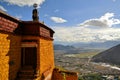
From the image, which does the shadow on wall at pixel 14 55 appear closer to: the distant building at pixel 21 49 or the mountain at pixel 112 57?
the distant building at pixel 21 49

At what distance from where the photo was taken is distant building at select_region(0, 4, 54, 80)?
9383mm

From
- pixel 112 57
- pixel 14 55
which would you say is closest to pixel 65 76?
pixel 14 55

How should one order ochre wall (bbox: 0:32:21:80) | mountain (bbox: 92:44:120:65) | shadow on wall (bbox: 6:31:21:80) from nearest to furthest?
1. ochre wall (bbox: 0:32:21:80)
2. shadow on wall (bbox: 6:31:21:80)
3. mountain (bbox: 92:44:120:65)

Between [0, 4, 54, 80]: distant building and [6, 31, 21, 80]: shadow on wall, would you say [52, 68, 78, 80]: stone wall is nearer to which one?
[0, 4, 54, 80]: distant building

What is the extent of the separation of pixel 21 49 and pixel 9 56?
1635 mm

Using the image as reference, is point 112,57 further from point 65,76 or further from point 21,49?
point 21,49

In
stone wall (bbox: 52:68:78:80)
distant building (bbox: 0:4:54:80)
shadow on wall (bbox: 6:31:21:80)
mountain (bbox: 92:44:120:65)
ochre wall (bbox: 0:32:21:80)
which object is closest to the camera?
ochre wall (bbox: 0:32:21:80)

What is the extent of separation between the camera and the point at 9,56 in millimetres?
9828

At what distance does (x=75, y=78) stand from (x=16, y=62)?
5619 millimetres

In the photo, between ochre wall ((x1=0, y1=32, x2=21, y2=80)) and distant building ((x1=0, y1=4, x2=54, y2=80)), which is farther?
distant building ((x1=0, y1=4, x2=54, y2=80))

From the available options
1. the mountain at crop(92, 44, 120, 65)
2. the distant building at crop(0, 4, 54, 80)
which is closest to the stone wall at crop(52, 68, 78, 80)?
the distant building at crop(0, 4, 54, 80)

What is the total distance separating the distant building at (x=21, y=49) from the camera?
9.38 meters

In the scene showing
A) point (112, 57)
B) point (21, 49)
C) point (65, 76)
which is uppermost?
point (21, 49)

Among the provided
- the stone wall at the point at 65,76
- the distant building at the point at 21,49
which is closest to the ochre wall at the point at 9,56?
the distant building at the point at 21,49
